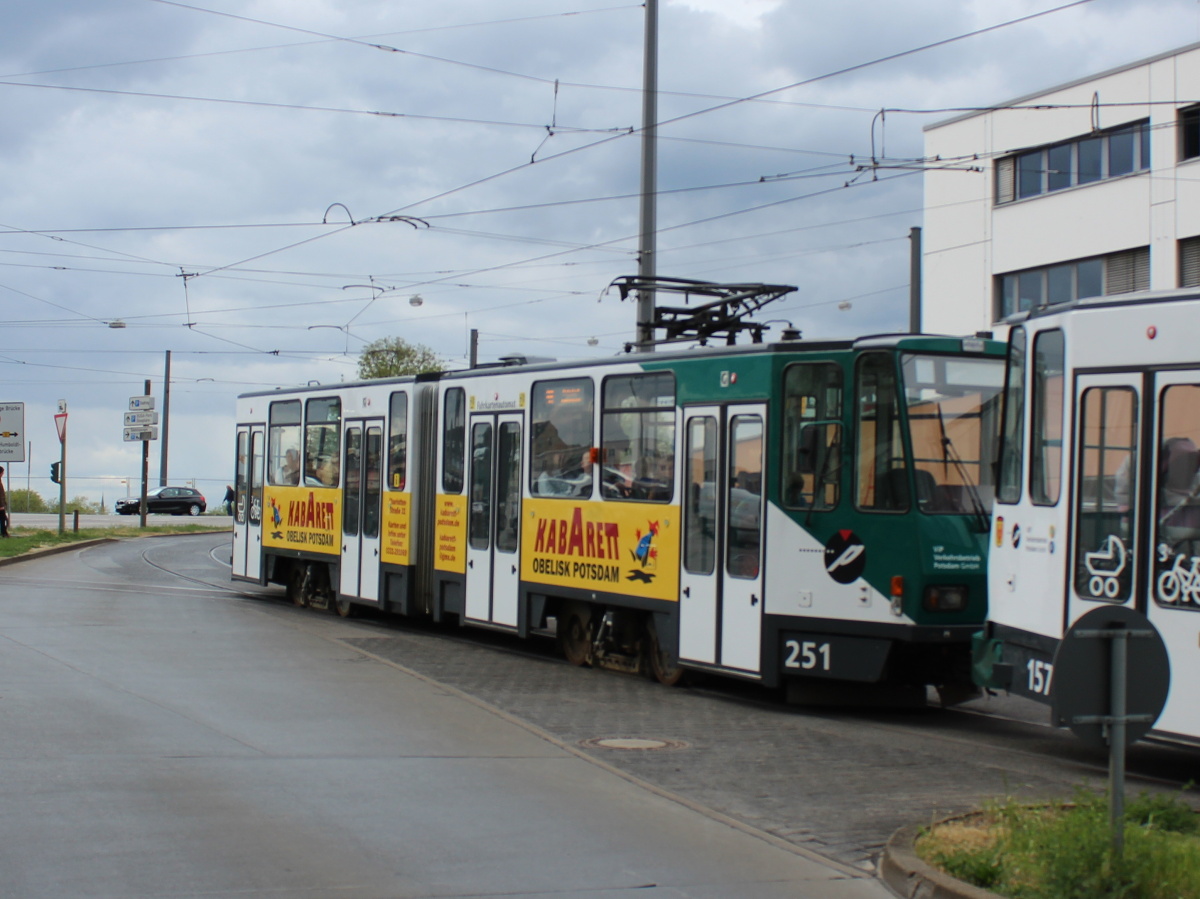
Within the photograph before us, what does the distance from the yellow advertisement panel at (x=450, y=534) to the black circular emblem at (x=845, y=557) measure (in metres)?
5.66

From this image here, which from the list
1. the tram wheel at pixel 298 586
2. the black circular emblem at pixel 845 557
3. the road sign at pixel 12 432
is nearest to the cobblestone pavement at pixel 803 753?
the black circular emblem at pixel 845 557

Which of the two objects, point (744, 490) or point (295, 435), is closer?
point (744, 490)

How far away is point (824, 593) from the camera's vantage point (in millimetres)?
11203

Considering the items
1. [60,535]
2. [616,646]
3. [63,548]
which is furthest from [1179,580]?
[60,535]

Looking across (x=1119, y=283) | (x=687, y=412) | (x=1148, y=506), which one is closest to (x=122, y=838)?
(x=1148, y=506)

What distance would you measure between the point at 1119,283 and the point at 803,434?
75.4ft

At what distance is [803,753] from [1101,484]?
8.56 feet

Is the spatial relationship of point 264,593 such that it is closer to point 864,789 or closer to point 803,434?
point 803,434

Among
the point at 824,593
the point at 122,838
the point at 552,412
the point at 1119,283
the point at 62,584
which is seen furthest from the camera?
the point at 1119,283

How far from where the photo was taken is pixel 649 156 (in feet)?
63.8

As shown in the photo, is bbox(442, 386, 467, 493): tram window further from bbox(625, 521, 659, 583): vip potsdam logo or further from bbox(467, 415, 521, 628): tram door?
bbox(625, 521, 659, 583): vip potsdam logo

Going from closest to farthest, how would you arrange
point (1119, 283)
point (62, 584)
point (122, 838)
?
point (122, 838) < point (62, 584) < point (1119, 283)

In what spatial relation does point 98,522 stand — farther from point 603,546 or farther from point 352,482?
point 603,546

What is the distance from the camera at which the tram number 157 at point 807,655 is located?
11219 mm
